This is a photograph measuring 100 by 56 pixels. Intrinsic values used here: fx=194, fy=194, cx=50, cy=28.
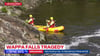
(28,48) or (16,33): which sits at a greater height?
(28,48)

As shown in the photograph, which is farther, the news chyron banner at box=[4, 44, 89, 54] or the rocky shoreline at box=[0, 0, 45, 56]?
the rocky shoreline at box=[0, 0, 45, 56]

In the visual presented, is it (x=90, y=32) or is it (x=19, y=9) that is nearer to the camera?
(x=90, y=32)

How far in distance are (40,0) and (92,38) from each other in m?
54.5

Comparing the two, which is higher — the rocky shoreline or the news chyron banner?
the news chyron banner

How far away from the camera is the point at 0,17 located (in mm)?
25141

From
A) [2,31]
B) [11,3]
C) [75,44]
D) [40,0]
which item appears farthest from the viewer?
[40,0]

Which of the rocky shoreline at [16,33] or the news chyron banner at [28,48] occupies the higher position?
the news chyron banner at [28,48]

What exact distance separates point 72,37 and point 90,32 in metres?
4.53

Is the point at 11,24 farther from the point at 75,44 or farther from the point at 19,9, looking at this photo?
the point at 19,9

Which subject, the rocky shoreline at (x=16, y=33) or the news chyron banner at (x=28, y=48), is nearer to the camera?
the news chyron banner at (x=28, y=48)

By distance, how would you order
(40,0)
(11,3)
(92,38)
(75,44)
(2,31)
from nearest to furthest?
(2,31) → (75,44) → (92,38) → (11,3) → (40,0)

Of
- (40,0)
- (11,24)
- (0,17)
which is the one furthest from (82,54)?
(40,0)

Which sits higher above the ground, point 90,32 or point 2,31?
point 2,31

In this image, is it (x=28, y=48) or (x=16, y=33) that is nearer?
(x=28, y=48)
